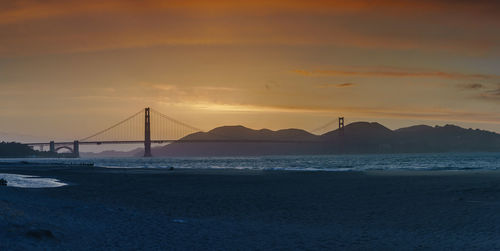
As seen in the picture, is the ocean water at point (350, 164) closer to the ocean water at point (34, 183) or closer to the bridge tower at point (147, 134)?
the ocean water at point (34, 183)

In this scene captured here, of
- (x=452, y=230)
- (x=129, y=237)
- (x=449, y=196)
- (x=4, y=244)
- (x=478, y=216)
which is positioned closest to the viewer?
(x=4, y=244)

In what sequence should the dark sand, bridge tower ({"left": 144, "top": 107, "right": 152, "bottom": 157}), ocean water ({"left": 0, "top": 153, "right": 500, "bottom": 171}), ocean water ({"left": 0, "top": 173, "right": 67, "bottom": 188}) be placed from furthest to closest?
bridge tower ({"left": 144, "top": 107, "right": 152, "bottom": 157}) → ocean water ({"left": 0, "top": 153, "right": 500, "bottom": 171}) → ocean water ({"left": 0, "top": 173, "right": 67, "bottom": 188}) → the dark sand

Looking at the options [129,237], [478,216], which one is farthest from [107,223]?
[478,216]

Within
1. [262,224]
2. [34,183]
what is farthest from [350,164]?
[262,224]

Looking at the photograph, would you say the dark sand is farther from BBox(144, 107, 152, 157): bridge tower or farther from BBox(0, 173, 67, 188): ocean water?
BBox(144, 107, 152, 157): bridge tower

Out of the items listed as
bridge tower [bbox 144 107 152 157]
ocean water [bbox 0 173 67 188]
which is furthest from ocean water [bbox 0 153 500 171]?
bridge tower [bbox 144 107 152 157]

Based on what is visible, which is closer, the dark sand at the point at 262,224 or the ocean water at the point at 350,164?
the dark sand at the point at 262,224

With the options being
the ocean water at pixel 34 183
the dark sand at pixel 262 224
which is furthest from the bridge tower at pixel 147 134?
the dark sand at pixel 262 224

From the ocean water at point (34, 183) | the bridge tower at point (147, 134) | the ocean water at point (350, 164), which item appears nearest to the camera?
the ocean water at point (34, 183)

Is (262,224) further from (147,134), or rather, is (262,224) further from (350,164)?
(147,134)

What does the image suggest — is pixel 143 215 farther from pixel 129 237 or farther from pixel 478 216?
pixel 478 216

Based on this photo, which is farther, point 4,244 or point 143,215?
point 143,215
